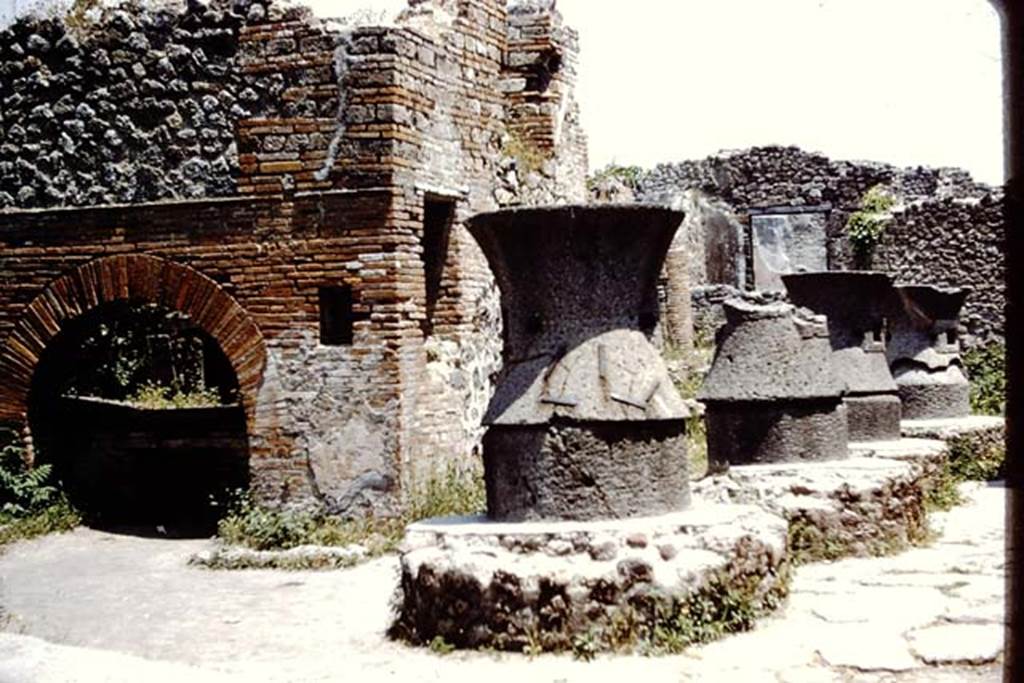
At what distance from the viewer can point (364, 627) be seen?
603 centimetres

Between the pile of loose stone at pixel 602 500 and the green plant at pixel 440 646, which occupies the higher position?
the pile of loose stone at pixel 602 500

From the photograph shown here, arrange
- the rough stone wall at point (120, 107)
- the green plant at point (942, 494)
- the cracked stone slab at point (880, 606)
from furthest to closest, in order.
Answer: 1. the rough stone wall at point (120, 107)
2. the green plant at point (942, 494)
3. the cracked stone slab at point (880, 606)

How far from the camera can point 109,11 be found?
10133 millimetres

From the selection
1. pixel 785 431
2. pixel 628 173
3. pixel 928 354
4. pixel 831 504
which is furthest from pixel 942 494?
pixel 628 173

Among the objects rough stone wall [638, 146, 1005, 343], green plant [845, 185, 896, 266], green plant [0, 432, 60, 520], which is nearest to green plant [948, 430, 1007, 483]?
green plant [0, 432, 60, 520]

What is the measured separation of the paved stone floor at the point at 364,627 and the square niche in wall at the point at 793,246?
50.6 ft

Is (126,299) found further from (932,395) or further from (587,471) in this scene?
(932,395)

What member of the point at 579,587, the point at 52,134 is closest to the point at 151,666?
the point at 579,587

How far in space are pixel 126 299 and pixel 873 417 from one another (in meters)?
6.07

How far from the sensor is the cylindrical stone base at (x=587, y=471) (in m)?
5.64

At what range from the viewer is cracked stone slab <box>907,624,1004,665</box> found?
4.73 meters

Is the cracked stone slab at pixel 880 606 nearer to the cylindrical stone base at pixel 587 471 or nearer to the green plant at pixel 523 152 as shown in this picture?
the cylindrical stone base at pixel 587 471

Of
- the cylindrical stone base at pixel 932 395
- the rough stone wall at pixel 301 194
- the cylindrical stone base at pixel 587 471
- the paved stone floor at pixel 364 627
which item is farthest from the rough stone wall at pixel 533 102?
the cylindrical stone base at pixel 587 471

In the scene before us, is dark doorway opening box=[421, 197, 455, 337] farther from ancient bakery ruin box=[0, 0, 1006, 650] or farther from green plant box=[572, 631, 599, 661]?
green plant box=[572, 631, 599, 661]
